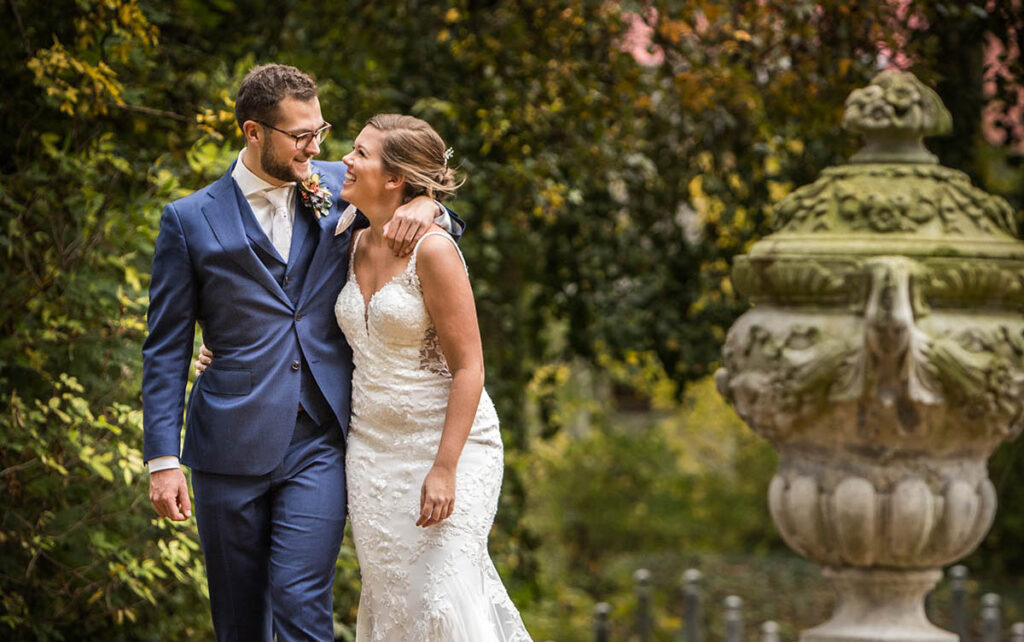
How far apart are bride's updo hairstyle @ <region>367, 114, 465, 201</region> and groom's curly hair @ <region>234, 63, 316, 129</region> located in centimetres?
20

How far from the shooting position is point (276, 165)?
344 cm

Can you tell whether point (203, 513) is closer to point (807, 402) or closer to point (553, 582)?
point (807, 402)

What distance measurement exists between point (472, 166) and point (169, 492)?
11.0ft

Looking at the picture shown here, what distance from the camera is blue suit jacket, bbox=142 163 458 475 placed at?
3.34m

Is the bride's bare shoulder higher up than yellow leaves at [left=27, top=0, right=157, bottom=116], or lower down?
Result: lower down

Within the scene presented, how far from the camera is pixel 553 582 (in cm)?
1026

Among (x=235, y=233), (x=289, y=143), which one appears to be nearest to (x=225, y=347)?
(x=235, y=233)

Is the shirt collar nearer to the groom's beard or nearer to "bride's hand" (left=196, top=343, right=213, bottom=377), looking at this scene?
the groom's beard

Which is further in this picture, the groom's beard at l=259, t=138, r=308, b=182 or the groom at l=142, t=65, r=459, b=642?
the groom's beard at l=259, t=138, r=308, b=182

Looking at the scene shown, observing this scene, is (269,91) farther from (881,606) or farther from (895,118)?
(881,606)

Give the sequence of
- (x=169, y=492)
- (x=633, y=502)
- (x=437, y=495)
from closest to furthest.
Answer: (x=437, y=495), (x=169, y=492), (x=633, y=502)

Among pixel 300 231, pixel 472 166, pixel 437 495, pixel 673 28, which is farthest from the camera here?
pixel 472 166

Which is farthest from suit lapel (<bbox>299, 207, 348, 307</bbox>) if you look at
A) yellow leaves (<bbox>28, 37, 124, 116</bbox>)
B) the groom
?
yellow leaves (<bbox>28, 37, 124, 116</bbox>)

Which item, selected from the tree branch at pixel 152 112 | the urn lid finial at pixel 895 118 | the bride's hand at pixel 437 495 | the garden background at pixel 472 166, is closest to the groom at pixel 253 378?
the bride's hand at pixel 437 495
